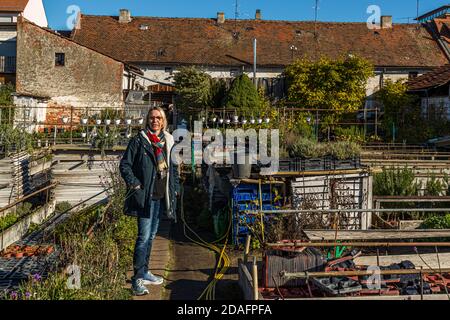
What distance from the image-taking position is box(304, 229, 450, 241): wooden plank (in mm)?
7152

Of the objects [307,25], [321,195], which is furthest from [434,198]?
[307,25]

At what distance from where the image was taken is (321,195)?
9.63 meters

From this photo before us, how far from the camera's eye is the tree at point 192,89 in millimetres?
25453

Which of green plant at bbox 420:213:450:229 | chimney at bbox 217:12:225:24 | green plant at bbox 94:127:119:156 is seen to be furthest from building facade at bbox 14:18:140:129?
green plant at bbox 420:213:450:229

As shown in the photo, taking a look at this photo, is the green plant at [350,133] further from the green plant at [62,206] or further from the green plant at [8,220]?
the green plant at [8,220]

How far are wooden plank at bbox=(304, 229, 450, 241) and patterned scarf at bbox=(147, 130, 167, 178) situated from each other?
2109mm

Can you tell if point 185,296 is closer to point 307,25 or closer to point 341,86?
point 341,86

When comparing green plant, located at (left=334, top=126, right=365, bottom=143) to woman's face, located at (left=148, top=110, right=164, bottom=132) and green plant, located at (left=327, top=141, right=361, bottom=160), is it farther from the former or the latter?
woman's face, located at (left=148, top=110, right=164, bottom=132)

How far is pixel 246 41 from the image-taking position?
32438mm

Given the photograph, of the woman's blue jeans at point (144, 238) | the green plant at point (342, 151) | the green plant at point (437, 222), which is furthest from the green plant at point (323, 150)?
the woman's blue jeans at point (144, 238)

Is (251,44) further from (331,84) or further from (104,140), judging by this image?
(104,140)

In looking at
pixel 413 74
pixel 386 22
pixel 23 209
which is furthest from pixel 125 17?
pixel 23 209

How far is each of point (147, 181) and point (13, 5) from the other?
1385 inches

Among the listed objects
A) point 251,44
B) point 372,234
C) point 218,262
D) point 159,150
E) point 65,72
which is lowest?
Result: point 218,262
